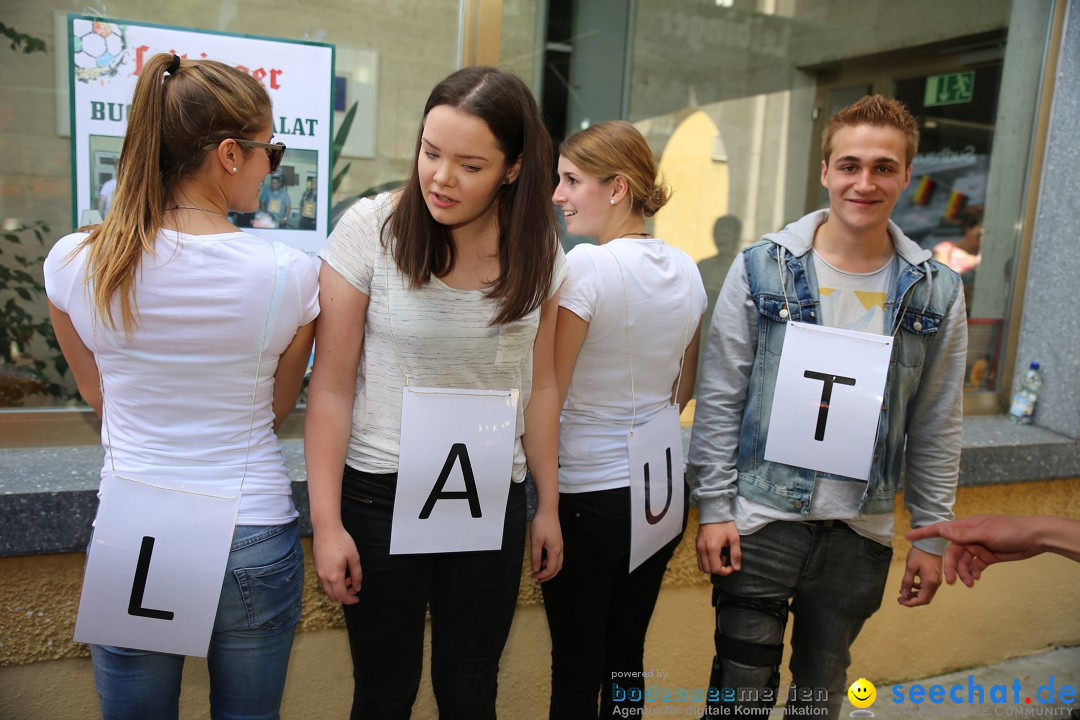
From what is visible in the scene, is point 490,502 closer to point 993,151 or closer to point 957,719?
point 957,719

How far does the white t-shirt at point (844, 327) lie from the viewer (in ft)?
7.31

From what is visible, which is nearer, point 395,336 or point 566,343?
point 395,336

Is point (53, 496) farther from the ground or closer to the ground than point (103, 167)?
closer to the ground

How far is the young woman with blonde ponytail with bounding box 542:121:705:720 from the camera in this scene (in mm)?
2168

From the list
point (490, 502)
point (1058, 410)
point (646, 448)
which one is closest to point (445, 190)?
point (490, 502)

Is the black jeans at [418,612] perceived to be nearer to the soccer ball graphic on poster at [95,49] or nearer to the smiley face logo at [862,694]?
the soccer ball graphic on poster at [95,49]

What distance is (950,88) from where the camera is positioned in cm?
440

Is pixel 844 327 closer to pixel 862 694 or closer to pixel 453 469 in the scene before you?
pixel 453 469

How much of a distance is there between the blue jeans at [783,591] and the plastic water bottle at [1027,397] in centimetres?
214

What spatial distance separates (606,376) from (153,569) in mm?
1128

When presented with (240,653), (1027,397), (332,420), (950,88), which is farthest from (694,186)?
(240,653)

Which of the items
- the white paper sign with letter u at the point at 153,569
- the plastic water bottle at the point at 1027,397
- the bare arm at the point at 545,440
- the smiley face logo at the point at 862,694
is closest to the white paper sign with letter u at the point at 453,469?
the bare arm at the point at 545,440

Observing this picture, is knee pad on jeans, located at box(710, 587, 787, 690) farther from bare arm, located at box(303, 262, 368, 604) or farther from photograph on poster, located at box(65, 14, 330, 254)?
photograph on poster, located at box(65, 14, 330, 254)

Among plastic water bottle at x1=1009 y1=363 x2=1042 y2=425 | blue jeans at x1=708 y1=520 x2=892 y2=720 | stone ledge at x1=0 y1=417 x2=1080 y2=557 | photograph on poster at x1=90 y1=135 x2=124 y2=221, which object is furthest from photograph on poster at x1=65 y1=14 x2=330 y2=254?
plastic water bottle at x1=1009 y1=363 x2=1042 y2=425
